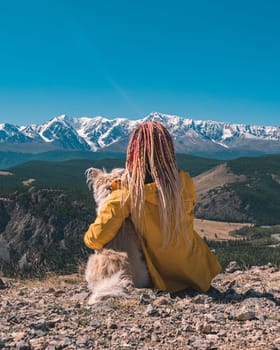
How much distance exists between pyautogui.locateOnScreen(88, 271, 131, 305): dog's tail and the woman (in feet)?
2.34

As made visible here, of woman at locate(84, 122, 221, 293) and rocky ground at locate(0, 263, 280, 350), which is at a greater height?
woman at locate(84, 122, 221, 293)

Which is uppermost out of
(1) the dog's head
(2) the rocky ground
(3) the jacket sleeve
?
(1) the dog's head

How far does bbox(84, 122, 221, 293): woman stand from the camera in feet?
29.5

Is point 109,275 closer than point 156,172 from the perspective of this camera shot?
No

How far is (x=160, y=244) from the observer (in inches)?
376

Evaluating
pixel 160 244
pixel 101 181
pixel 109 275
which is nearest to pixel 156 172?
pixel 101 181

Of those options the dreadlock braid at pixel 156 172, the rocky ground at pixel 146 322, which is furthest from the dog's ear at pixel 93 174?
the rocky ground at pixel 146 322

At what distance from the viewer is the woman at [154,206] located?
9.00 meters

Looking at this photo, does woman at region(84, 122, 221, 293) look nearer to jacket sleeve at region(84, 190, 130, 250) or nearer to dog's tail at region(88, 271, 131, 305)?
jacket sleeve at region(84, 190, 130, 250)

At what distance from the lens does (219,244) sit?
161375mm

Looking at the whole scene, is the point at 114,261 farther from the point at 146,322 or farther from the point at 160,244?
the point at 146,322

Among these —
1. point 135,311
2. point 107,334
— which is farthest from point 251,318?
point 107,334

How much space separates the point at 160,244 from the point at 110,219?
1375 mm

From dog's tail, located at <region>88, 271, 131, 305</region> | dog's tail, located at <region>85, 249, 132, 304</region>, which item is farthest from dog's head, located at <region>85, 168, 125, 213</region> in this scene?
dog's tail, located at <region>88, 271, 131, 305</region>
